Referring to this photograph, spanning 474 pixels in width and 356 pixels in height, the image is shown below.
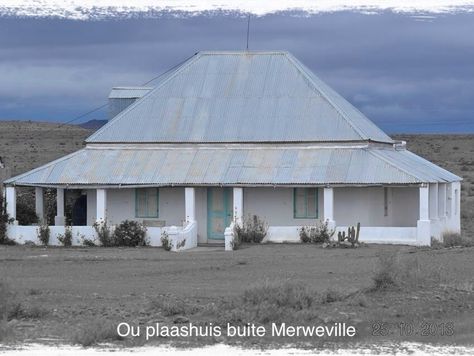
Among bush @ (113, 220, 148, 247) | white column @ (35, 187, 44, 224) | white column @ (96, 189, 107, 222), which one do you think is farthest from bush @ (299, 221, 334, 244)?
white column @ (35, 187, 44, 224)

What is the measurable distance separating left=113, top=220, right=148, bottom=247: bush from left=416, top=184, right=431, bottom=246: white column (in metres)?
7.83

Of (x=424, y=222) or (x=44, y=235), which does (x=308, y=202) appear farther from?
(x=44, y=235)

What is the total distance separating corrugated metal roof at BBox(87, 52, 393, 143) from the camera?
112 feet

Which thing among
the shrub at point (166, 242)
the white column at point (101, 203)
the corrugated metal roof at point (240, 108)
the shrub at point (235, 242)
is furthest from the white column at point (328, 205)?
the white column at point (101, 203)

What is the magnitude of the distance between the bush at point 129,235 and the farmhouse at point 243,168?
0.29m

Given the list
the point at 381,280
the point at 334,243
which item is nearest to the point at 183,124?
the point at 334,243

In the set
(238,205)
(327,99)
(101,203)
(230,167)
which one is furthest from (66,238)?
(327,99)

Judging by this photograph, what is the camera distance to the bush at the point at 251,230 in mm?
32219

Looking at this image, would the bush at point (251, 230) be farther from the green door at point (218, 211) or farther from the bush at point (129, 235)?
the bush at point (129, 235)

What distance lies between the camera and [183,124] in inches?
1375

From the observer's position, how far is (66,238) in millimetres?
32781

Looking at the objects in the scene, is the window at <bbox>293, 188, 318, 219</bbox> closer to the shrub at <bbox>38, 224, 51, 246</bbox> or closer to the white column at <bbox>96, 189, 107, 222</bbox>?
the white column at <bbox>96, 189, 107, 222</bbox>

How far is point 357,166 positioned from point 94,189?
26.3ft

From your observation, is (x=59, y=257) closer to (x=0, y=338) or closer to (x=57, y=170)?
(x=57, y=170)
